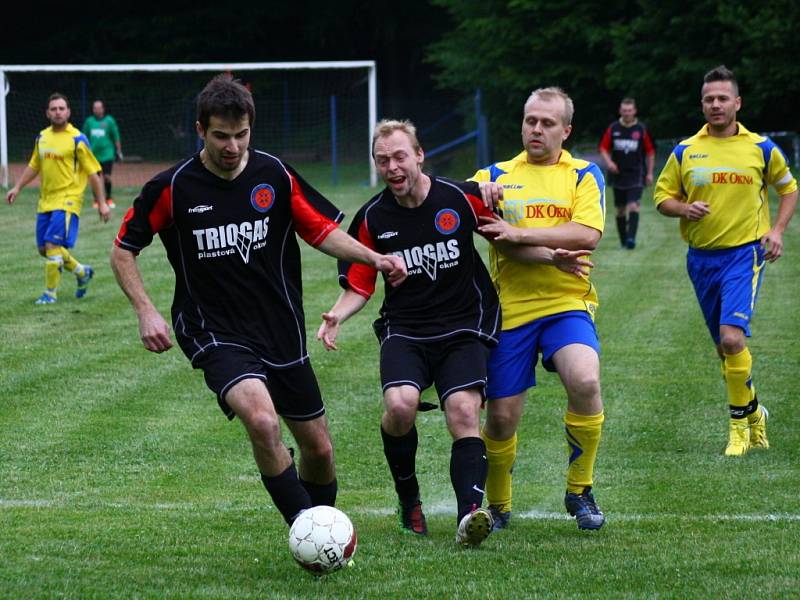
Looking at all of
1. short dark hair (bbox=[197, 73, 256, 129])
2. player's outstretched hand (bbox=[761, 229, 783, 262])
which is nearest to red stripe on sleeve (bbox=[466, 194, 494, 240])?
short dark hair (bbox=[197, 73, 256, 129])

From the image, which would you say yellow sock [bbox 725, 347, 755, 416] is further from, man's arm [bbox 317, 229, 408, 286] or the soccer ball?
the soccer ball

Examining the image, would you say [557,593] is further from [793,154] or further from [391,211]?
[793,154]

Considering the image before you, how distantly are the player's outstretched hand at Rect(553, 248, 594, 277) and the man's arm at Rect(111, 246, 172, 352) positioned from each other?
178cm

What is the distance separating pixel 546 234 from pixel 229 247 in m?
1.48

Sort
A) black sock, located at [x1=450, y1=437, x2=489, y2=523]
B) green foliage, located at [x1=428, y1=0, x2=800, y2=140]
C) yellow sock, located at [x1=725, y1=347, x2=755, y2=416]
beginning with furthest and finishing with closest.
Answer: green foliage, located at [x1=428, y1=0, x2=800, y2=140], yellow sock, located at [x1=725, y1=347, x2=755, y2=416], black sock, located at [x1=450, y1=437, x2=489, y2=523]

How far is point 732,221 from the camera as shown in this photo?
332 inches

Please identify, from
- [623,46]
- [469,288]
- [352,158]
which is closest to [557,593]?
[469,288]

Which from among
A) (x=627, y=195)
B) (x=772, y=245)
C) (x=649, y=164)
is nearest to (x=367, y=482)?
(x=772, y=245)

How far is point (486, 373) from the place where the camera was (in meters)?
6.10

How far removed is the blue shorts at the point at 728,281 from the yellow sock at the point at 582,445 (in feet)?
7.46

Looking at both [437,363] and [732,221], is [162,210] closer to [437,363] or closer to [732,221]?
[437,363]

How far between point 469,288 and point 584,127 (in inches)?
1382

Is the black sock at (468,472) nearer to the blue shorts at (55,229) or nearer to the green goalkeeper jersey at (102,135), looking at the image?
the blue shorts at (55,229)

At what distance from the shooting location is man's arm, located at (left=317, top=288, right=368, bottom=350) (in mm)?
5961
